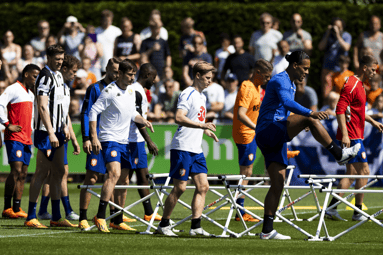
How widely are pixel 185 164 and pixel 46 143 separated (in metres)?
2.43

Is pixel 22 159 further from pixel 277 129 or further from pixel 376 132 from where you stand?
pixel 376 132

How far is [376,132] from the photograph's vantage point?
52.3ft

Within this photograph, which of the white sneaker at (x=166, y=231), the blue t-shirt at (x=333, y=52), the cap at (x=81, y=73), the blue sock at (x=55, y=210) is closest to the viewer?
the white sneaker at (x=166, y=231)

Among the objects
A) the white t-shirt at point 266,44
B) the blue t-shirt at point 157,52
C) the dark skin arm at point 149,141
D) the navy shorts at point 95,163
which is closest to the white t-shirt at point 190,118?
the dark skin arm at point 149,141

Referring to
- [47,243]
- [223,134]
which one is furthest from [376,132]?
[47,243]

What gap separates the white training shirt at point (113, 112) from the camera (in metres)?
9.11

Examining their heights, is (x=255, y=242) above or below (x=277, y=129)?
below

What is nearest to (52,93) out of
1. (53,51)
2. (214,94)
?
(53,51)

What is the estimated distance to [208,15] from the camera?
2161 centimetres

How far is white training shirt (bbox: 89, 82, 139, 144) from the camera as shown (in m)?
9.11

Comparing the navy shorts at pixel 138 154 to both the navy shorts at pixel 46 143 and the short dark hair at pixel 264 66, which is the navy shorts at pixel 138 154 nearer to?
the navy shorts at pixel 46 143

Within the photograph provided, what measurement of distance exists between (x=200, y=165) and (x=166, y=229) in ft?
3.01

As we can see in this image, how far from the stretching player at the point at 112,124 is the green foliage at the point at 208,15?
11.8 meters

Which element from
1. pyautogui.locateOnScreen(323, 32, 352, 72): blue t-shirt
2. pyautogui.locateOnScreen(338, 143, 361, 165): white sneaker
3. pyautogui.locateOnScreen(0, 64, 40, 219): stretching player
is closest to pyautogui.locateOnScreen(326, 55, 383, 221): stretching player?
pyautogui.locateOnScreen(338, 143, 361, 165): white sneaker
